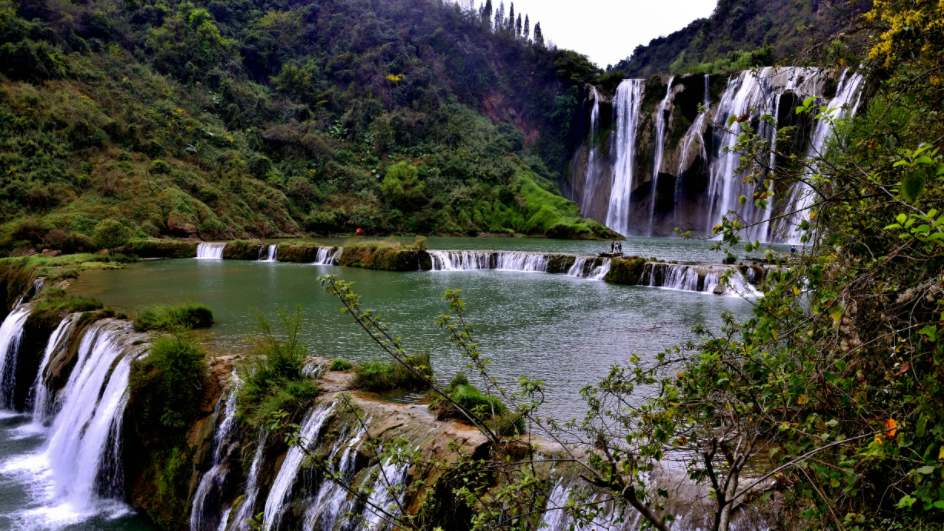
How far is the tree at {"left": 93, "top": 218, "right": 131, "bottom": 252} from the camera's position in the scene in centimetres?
2545

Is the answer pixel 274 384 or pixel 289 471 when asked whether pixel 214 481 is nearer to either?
pixel 274 384

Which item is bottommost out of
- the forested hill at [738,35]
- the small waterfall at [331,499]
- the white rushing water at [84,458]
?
the white rushing water at [84,458]

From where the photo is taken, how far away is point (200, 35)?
184 ft

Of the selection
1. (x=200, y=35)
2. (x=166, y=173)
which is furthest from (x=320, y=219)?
(x=200, y=35)

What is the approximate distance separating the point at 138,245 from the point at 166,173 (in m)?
12.3

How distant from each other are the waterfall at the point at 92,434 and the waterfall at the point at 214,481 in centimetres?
208

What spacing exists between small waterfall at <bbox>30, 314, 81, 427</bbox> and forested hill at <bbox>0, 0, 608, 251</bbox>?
17919 millimetres

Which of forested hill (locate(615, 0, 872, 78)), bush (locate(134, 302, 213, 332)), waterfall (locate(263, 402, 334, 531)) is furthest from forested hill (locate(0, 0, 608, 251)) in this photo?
waterfall (locate(263, 402, 334, 531))

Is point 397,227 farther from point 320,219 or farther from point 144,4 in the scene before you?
point 144,4

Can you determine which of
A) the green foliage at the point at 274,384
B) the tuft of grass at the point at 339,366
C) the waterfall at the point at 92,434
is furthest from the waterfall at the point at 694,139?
the waterfall at the point at 92,434

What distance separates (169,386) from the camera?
7496 mm

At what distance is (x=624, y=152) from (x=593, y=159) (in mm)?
6102

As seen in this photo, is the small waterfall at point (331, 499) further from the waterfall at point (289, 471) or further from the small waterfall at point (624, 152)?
the small waterfall at point (624, 152)

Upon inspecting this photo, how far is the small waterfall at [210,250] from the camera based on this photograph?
28672 mm
